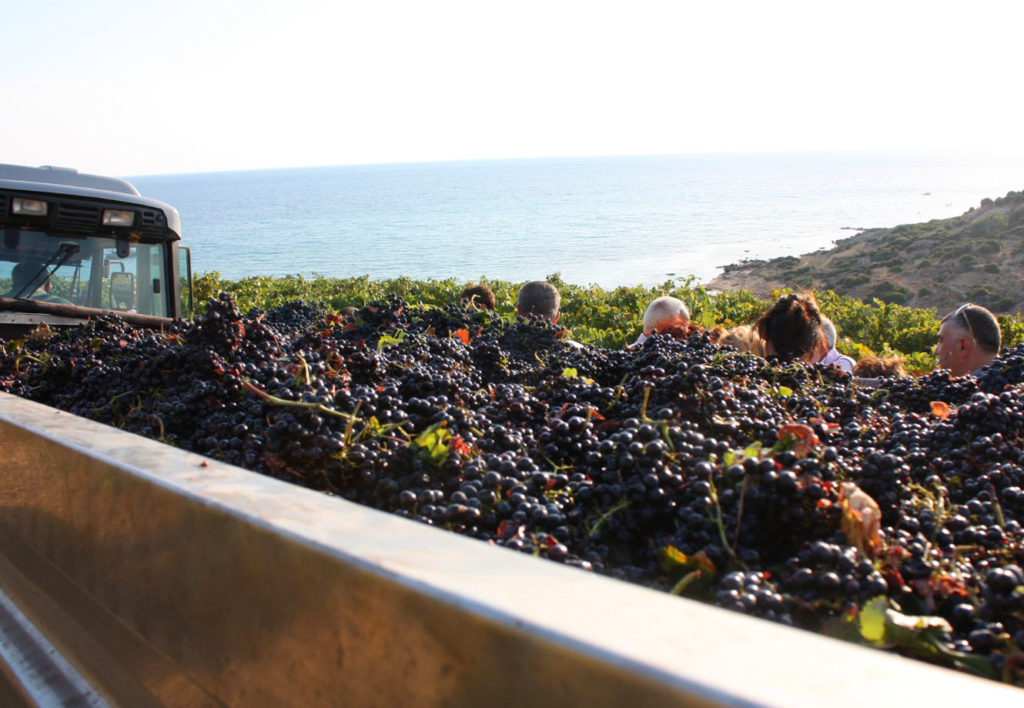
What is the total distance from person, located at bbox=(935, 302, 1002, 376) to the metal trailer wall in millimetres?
4816

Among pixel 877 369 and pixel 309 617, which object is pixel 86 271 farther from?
pixel 877 369

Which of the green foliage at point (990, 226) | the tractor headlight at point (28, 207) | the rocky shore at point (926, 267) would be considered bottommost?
the rocky shore at point (926, 267)

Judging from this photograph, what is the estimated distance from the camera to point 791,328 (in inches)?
161

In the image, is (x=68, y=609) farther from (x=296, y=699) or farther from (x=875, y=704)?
(x=875, y=704)

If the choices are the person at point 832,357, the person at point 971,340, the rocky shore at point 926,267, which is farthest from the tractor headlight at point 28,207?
the rocky shore at point 926,267

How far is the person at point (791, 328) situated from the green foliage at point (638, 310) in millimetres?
2993

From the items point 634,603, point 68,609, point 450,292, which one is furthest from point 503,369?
point 450,292

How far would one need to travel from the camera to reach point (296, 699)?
1138 millimetres

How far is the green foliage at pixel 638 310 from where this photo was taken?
9.25m

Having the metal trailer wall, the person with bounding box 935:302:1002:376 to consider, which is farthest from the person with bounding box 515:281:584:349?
the metal trailer wall

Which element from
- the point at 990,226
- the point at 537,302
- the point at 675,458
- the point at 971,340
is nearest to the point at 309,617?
the point at 675,458

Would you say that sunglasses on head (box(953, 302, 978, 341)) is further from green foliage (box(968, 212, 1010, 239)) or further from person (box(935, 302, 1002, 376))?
green foliage (box(968, 212, 1010, 239))

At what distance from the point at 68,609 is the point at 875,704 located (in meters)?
1.93

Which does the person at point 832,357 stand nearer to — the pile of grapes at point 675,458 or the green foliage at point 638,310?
the green foliage at point 638,310
